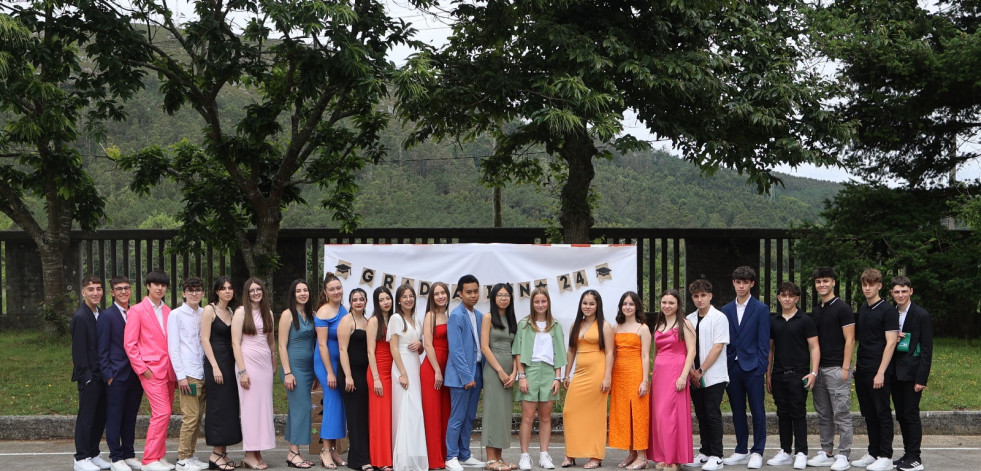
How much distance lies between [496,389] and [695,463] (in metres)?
1.81

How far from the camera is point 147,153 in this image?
12602 millimetres

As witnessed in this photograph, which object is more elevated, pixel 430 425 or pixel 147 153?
pixel 147 153

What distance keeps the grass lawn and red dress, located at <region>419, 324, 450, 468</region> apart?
2.20 meters

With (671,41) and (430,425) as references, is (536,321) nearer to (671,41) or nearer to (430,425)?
(430,425)

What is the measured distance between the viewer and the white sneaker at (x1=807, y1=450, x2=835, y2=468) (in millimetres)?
8430

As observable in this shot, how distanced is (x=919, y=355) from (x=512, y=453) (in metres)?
3.54

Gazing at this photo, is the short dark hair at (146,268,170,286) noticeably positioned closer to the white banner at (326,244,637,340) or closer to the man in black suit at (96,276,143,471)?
the man in black suit at (96,276,143,471)

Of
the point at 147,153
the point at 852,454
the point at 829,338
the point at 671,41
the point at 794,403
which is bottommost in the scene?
the point at 852,454

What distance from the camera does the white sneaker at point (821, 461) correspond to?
843cm

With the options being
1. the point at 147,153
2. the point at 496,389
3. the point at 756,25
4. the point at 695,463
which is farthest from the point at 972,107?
the point at 147,153

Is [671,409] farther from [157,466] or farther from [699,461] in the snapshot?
[157,466]

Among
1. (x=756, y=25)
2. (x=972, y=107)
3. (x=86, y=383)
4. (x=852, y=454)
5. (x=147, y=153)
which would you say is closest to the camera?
(x=86, y=383)

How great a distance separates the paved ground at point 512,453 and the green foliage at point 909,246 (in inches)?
179

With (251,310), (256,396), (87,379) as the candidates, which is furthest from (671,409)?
(87,379)
